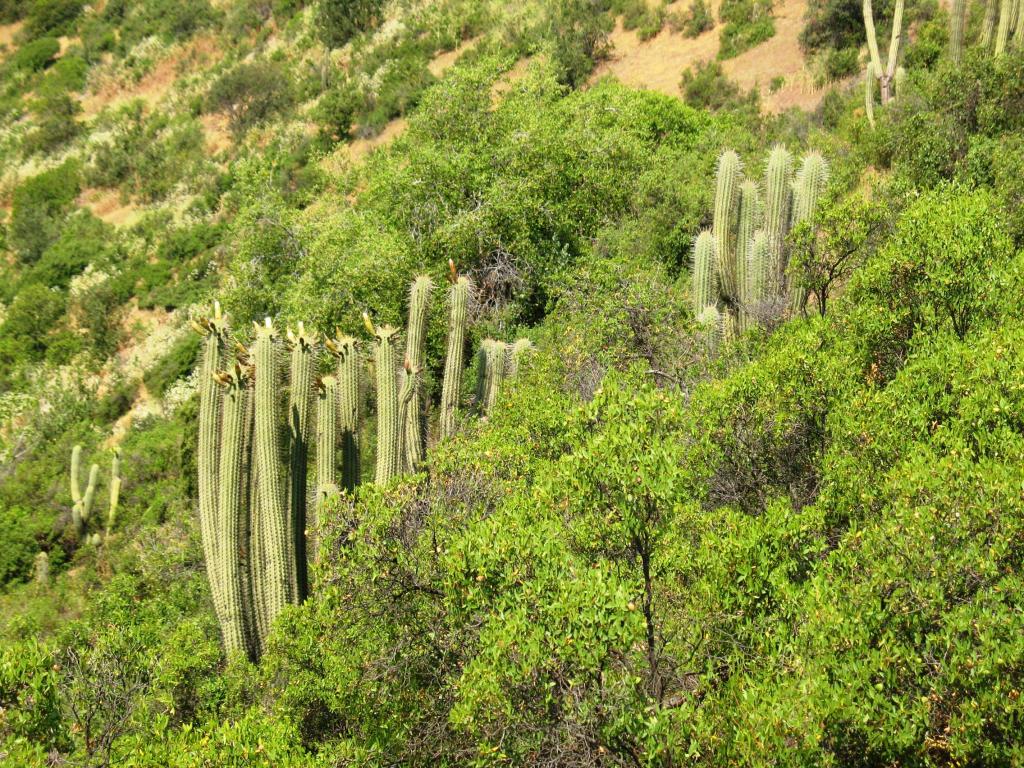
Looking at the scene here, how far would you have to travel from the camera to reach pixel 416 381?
12.5 m

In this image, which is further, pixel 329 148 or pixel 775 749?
pixel 329 148

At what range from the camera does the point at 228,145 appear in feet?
128

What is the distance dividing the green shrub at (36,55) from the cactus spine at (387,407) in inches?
1947

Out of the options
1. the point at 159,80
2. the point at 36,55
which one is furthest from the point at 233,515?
the point at 36,55

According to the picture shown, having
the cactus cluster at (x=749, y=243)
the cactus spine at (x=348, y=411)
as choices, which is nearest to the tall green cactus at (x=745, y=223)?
the cactus cluster at (x=749, y=243)

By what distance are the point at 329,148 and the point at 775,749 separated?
3275 cm

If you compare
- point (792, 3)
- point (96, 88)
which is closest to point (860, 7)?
point (792, 3)

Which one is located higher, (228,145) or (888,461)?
(888,461)

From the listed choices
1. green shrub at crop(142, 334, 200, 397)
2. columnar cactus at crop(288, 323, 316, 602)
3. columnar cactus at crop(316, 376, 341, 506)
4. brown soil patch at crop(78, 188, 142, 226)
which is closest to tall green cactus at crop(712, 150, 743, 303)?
Result: columnar cactus at crop(316, 376, 341, 506)

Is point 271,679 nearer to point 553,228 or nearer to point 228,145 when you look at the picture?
point 553,228

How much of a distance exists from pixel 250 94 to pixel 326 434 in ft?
107

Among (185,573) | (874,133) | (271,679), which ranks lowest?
(185,573)

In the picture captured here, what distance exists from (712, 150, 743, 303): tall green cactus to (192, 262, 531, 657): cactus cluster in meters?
5.44

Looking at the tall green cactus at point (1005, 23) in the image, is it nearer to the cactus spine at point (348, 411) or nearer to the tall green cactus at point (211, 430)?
the cactus spine at point (348, 411)
